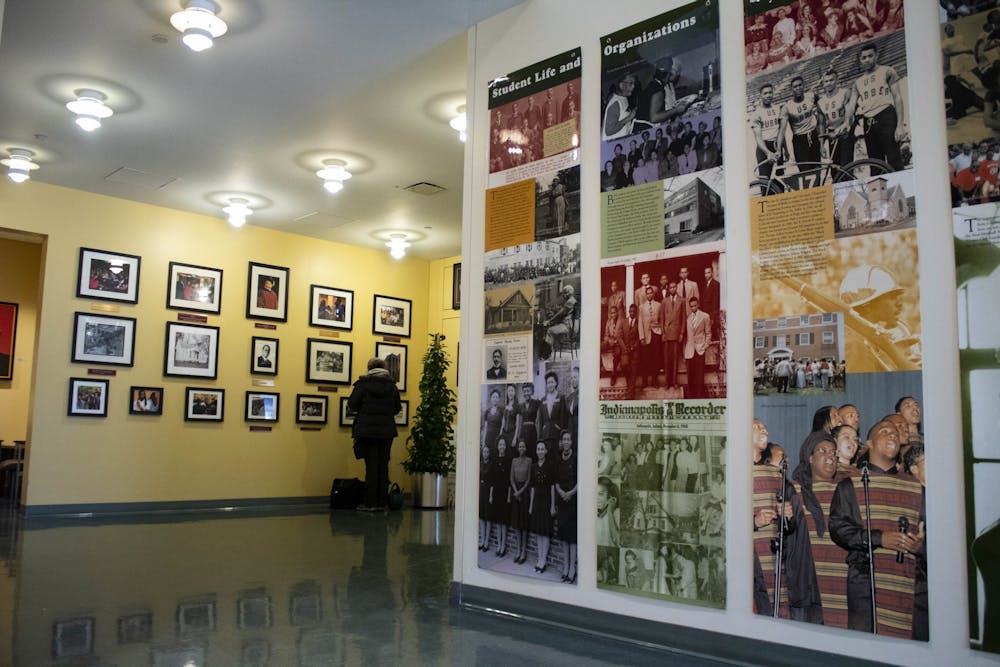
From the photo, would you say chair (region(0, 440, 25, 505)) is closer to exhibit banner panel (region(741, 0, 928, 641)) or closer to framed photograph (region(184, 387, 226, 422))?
framed photograph (region(184, 387, 226, 422))

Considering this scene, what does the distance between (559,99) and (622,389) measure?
70.9 inches

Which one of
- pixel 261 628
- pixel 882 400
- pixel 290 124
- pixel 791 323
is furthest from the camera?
pixel 290 124

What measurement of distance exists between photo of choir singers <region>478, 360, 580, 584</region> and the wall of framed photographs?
0.09 m

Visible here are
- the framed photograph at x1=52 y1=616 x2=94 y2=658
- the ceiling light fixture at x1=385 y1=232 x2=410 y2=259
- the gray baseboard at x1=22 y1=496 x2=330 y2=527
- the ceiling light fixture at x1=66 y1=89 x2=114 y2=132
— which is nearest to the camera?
the framed photograph at x1=52 y1=616 x2=94 y2=658

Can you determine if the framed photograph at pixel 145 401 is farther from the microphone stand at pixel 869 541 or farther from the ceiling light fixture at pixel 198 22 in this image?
the microphone stand at pixel 869 541

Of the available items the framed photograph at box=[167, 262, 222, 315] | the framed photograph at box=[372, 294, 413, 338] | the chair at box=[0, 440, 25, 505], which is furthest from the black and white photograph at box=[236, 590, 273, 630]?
the chair at box=[0, 440, 25, 505]

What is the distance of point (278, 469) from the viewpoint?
10938mm

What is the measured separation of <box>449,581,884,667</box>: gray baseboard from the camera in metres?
3.39

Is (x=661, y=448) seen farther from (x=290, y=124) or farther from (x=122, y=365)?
(x=122, y=365)

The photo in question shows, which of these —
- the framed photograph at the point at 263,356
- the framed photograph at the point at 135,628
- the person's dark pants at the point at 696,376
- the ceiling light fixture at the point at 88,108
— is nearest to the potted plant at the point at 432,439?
the framed photograph at the point at 263,356

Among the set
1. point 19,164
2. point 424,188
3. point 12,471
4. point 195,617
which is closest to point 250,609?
point 195,617

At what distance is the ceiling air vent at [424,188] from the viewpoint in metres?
9.11

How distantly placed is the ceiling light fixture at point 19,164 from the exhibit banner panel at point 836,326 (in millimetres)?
7723

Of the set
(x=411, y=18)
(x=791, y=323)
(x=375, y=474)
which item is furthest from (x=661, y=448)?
(x=375, y=474)
